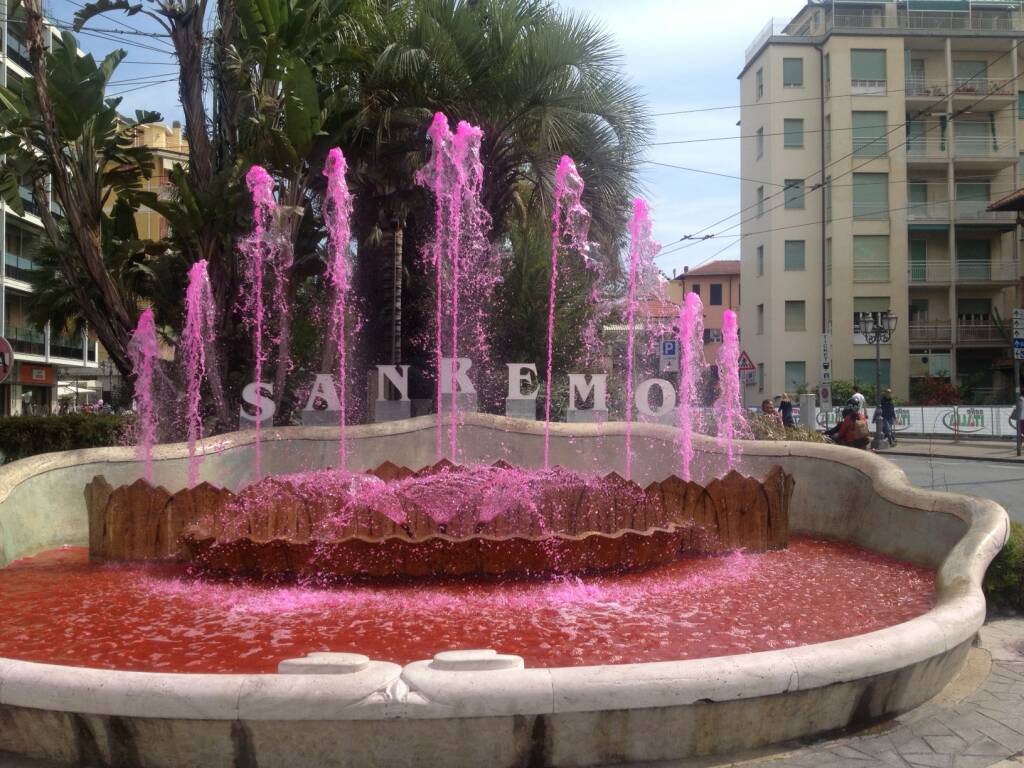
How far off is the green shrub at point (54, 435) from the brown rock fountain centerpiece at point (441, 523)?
679 centimetres

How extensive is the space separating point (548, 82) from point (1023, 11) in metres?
35.7

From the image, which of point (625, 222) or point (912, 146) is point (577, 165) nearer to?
point (625, 222)

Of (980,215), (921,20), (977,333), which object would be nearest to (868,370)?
(977,333)

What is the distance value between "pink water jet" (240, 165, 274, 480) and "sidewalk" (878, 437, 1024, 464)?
47.0ft

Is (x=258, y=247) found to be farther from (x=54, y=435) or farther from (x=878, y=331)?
(x=878, y=331)

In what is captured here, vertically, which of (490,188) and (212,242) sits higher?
(490,188)

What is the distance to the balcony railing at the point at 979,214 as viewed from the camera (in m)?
40.2

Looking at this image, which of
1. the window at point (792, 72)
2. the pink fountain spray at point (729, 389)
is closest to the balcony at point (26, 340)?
the window at point (792, 72)

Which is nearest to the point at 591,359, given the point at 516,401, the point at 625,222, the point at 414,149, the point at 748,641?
the point at 625,222

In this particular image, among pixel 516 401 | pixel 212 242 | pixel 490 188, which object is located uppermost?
pixel 490 188

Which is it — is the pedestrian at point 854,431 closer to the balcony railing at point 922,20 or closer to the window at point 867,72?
the window at point 867,72

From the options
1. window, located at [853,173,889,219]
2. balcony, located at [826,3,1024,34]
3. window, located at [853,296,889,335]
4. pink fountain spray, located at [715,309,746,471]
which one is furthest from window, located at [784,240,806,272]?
pink fountain spray, located at [715,309,746,471]

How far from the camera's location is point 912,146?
A: 132 ft

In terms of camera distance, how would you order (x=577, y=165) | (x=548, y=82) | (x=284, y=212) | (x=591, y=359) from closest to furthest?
(x=284, y=212)
(x=548, y=82)
(x=577, y=165)
(x=591, y=359)
